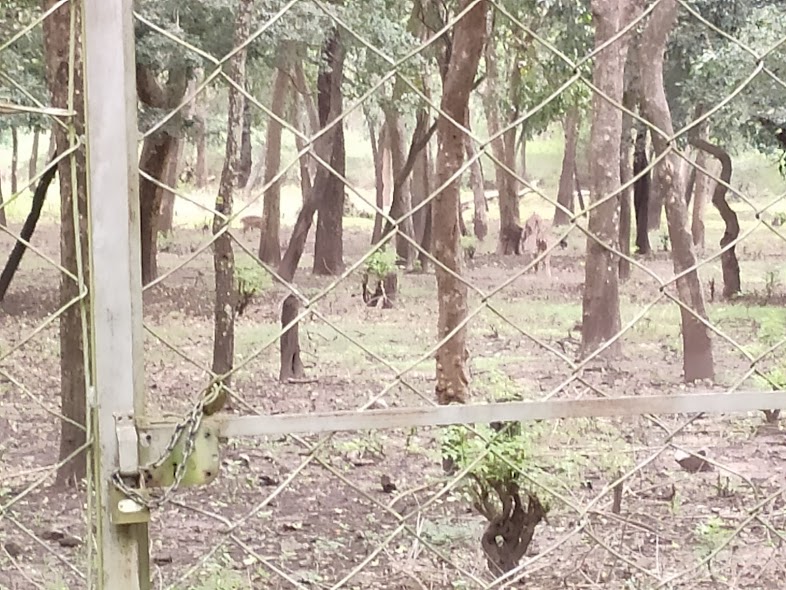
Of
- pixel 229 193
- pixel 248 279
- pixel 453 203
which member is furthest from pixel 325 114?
A: pixel 453 203

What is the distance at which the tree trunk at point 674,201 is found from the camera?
6.12m

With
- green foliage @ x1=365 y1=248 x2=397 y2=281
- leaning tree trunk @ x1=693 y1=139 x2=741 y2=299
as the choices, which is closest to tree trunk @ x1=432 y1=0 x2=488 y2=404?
leaning tree trunk @ x1=693 y1=139 x2=741 y2=299

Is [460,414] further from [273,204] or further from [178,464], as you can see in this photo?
[273,204]

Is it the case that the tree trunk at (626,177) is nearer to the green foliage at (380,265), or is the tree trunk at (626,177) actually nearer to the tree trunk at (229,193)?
the green foliage at (380,265)

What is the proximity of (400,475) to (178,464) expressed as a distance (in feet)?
11.9

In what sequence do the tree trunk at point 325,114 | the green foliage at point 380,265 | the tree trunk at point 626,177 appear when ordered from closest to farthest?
the tree trunk at point 325,114, the green foliage at point 380,265, the tree trunk at point 626,177

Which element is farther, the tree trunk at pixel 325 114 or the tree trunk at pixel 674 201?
the tree trunk at pixel 325 114

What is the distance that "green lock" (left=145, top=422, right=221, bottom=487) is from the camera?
3.04ft

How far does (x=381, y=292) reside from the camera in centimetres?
1007

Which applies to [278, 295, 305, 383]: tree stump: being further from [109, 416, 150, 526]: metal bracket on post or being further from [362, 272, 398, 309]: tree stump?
[109, 416, 150, 526]: metal bracket on post

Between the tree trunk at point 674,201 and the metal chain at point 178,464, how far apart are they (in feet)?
17.3

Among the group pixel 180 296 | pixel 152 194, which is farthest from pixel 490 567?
pixel 180 296

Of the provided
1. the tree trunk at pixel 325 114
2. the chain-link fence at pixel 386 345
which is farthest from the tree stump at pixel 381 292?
the tree trunk at pixel 325 114

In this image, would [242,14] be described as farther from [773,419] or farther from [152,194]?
[773,419]
